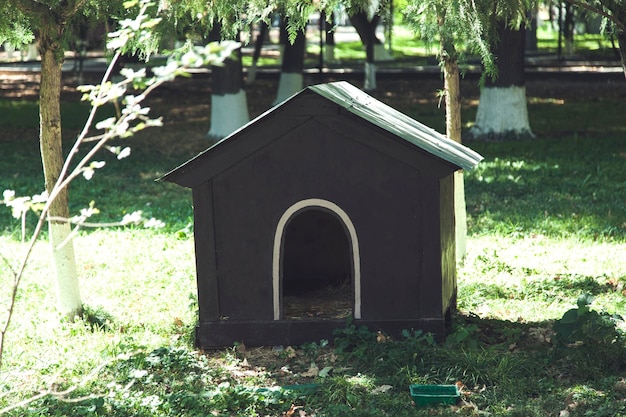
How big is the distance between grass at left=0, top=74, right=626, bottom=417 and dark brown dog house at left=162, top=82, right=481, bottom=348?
7.4 inches

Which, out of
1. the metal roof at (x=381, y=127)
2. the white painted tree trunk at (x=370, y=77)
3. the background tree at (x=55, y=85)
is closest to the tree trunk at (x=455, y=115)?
the metal roof at (x=381, y=127)

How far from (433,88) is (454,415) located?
19.4m

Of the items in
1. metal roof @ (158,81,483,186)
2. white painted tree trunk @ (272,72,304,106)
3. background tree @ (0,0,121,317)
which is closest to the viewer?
metal roof @ (158,81,483,186)

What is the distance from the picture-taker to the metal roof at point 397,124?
5895 mm

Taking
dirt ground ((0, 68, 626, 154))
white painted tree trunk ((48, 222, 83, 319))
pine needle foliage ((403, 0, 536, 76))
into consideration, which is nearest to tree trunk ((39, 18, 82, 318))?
white painted tree trunk ((48, 222, 83, 319))

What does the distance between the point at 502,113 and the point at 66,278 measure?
10045 mm

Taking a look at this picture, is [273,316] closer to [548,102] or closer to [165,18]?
[165,18]

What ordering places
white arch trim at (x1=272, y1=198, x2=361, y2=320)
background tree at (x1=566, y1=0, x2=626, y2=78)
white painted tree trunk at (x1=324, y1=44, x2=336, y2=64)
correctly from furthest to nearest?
white painted tree trunk at (x1=324, y1=44, x2=336, y2=64)
background tree at (x1=566, y1=0, x2=626, y2=78)
white arch trim at (x1=272, y1=198, x2=361, y2=320)

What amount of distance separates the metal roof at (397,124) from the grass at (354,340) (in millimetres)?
1220

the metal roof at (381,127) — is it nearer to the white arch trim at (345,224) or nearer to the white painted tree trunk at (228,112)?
the white arch trim at (345,224)

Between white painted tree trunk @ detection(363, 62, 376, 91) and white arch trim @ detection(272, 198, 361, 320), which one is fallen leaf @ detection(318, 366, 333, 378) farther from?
white painted tree trunk @ detection(363, 62, 376, 91)

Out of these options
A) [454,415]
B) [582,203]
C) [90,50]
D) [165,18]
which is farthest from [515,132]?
[90,50]

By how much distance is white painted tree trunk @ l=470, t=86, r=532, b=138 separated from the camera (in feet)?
48.7

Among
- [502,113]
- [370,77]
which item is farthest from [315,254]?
[370,77]
